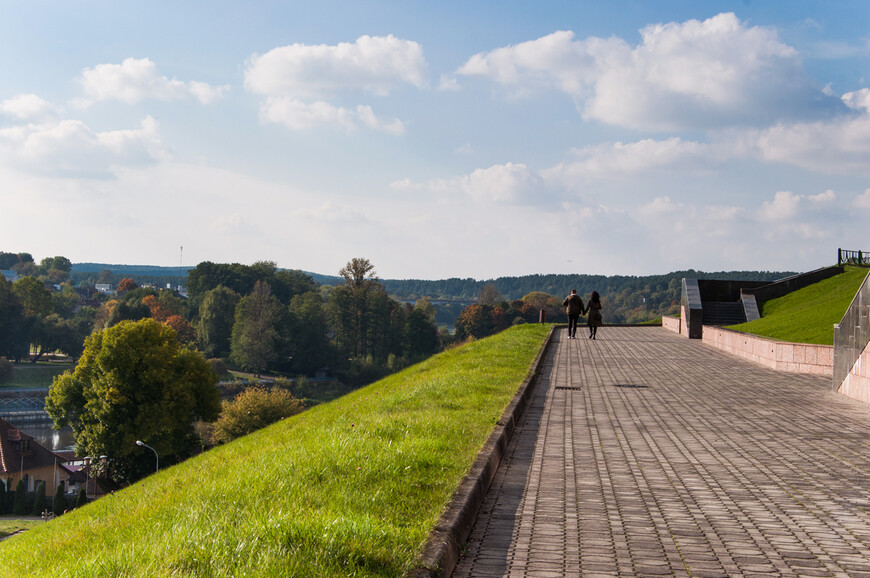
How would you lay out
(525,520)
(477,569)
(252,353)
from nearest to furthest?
1. (477,569)
2. (525,520)
3. (252,353)

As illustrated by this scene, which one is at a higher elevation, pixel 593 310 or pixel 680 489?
pixel 593 310

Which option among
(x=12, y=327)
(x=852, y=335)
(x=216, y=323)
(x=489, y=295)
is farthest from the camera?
(x=489, y=295)

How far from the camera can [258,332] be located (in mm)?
103375

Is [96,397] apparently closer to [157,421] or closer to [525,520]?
[157,421]

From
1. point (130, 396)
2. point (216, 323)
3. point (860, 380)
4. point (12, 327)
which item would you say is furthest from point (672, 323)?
point (12, 327)

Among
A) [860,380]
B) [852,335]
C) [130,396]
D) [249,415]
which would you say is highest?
[852,335]

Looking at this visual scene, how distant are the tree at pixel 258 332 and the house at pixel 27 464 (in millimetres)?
43298

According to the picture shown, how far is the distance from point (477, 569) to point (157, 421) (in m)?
42.0

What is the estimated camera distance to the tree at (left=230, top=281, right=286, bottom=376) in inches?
4058

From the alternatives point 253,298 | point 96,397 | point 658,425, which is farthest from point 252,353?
point 658,425

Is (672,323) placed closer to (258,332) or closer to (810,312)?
(810,312)

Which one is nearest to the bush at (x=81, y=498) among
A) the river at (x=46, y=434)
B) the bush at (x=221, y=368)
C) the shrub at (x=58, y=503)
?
the shrub at (x=58, y=503)

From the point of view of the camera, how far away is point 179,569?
12.8 ft

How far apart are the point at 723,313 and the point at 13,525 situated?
41.4 meters
